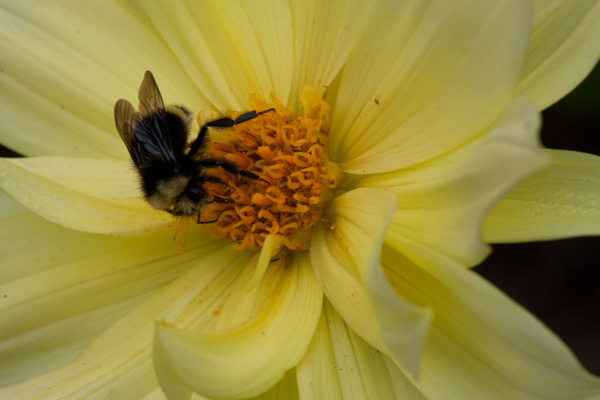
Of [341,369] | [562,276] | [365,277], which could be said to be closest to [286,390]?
[341,369]

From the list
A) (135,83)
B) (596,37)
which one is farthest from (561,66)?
(135,83)

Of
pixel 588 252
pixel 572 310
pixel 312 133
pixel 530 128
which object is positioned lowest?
pixel 572 310

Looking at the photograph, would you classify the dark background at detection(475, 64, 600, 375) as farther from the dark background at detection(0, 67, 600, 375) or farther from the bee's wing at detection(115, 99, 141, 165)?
the bee's wing at detection(115, 99, 141, 165)

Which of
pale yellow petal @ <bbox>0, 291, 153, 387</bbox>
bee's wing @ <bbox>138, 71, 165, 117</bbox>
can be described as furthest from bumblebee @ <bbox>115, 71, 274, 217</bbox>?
pale yellow petal @ <bbox>0, 291, 153, 387</bbox>

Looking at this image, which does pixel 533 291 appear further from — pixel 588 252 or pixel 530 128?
pixel 530 128

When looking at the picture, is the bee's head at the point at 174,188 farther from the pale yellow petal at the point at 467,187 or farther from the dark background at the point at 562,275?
the dark background at the point at 562,275
